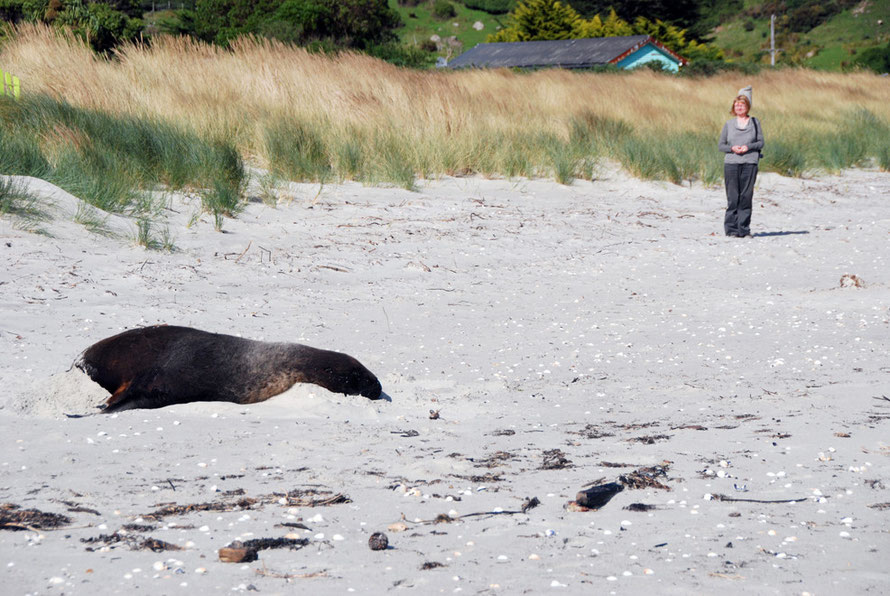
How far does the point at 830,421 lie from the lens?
153 inches

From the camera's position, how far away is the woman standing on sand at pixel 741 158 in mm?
9062

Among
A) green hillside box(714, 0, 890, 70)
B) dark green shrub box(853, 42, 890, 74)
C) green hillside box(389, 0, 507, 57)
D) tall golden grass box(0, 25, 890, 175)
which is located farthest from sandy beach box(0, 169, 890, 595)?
green hillside box(389, 0, 507, 57)

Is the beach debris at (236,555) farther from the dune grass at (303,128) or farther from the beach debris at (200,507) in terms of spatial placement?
the dune grass at (303,128)

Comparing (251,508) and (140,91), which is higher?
(140,91)

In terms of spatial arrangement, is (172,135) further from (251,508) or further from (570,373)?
(251,508)

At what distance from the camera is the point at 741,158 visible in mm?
9125

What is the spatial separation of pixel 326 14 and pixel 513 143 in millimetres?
25278

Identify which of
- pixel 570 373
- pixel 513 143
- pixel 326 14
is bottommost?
pixel 570 373

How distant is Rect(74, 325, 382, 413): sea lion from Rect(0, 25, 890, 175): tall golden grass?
19.5 feet

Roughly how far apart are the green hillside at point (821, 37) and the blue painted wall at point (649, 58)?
56.9 feet

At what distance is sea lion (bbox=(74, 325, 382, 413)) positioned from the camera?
13.6ft

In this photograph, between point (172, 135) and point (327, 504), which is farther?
point (172, 135)

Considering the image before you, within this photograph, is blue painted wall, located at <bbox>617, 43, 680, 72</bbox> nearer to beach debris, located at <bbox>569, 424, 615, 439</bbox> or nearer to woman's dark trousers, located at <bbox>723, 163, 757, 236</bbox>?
woman's dark trousers, located at <bbox>723, 163, 757, 236</bbox>

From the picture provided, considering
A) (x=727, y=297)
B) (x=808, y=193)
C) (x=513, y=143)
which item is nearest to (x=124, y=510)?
(x=727, y=297)
